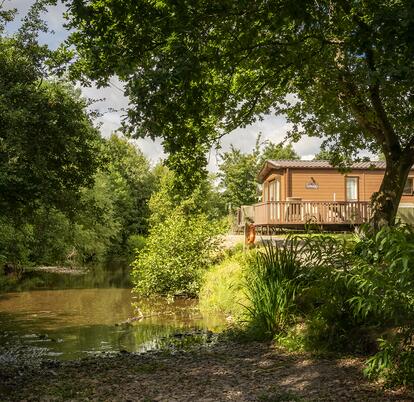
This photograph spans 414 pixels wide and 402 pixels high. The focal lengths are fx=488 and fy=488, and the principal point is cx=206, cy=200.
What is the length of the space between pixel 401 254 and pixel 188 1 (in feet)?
14.6

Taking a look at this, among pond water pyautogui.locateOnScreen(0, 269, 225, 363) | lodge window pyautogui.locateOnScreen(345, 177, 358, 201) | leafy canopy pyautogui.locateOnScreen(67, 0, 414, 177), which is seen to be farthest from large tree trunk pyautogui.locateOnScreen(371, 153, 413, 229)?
lodge window pyautogui.locateOnScreen(345, 177, 358, 201)

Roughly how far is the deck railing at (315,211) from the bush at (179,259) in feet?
16.6

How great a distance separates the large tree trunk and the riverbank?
19.6 ft

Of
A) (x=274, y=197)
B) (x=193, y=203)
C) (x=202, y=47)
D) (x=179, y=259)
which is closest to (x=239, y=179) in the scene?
(x=193, y=203)

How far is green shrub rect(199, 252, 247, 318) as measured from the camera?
43.7 ft

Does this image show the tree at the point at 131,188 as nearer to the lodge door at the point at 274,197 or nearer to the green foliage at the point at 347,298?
the lodge door at the point at 274,197

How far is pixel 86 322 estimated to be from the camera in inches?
581

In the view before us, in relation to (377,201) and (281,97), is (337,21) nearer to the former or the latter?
(377,201)

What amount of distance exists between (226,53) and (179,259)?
11257mm

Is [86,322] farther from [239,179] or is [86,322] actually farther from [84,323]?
[239,179]

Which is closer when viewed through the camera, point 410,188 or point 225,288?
point 225,288

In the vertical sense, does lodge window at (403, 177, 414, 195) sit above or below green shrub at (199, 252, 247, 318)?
above

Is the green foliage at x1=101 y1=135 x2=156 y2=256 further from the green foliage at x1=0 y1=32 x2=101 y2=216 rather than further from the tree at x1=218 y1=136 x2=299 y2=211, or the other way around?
the green foliage at x1=0 y1=32 x2=101 y2=216

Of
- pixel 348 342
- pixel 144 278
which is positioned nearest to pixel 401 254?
pixel 348 342
